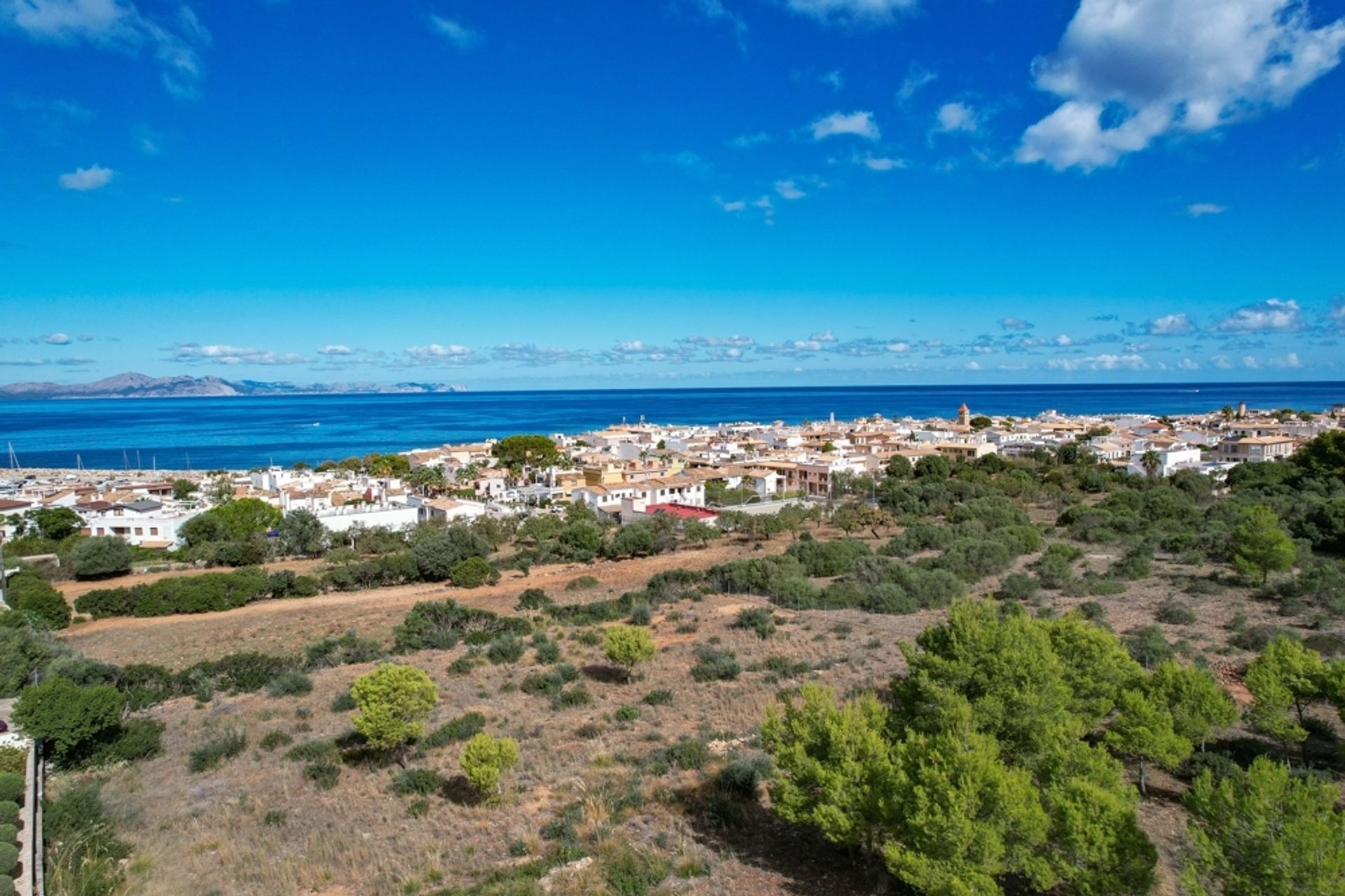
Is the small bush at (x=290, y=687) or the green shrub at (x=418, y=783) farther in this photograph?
the small bush at (x=290, y=687)

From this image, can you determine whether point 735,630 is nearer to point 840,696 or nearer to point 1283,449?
point 840,696

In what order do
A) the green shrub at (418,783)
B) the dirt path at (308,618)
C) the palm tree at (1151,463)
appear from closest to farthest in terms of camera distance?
the green shrub at (418,783)
the dirt path at (308,618)
the palm tree at (1151,463)

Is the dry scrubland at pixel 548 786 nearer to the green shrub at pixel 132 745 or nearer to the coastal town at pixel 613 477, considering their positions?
the green shrub at pixel 132 745

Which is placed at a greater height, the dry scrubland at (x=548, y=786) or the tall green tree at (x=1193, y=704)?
the tall green tree at (x=1193, y=704)

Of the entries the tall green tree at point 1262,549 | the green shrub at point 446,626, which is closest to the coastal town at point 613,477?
the green shrub at point 446,626

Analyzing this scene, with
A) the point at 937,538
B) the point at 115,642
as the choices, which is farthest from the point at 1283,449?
the point at 115,642

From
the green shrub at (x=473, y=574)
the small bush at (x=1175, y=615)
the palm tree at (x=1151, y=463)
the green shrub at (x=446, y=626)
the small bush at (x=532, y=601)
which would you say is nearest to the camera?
the small bush at (x=1175, y=615)
